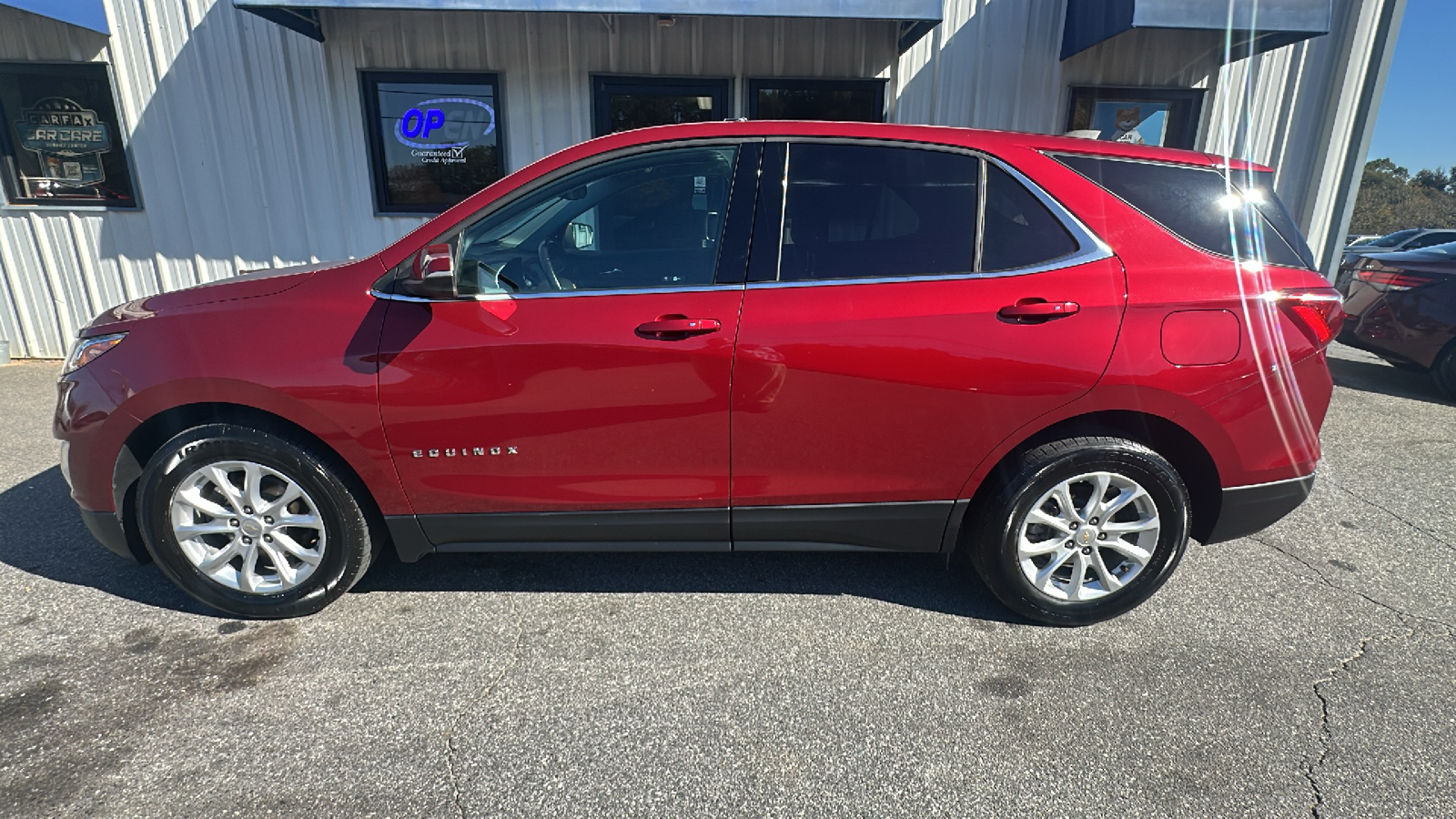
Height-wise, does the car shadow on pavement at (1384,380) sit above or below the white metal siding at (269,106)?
below

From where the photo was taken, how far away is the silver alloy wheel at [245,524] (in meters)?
2.59

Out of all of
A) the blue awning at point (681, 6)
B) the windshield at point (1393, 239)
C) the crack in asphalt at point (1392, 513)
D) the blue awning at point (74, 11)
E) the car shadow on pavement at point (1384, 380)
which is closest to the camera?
the crack in asphalt at point (1392, 513)

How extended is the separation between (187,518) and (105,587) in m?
0.72

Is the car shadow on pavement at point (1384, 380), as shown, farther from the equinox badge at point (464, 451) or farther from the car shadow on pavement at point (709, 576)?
the equinox badge at point (464, 451)

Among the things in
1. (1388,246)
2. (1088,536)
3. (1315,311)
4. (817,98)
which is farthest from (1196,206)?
(1388,246)

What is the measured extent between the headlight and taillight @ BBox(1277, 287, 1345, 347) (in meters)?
4.11

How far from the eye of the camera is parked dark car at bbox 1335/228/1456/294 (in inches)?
262

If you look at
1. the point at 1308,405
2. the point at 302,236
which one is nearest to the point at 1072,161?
the point at 1308,405

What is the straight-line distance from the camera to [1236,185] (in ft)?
8.41

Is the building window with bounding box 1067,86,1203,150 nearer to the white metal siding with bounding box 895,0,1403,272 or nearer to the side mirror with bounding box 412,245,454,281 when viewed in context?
the white metal siding with bounding box 895,0,1403,272

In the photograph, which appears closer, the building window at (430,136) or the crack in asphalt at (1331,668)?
the crack in asphalt at (1331,668)

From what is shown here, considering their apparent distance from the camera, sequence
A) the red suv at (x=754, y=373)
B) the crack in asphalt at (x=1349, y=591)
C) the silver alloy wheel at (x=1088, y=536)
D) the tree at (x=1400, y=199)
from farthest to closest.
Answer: the tree at (x=1400, y=199) → the crack in asphalt at (x=1349, y=591) → the silver alloy wheel at (x=1088, y=536) → the red suv at (x=754, y=373)

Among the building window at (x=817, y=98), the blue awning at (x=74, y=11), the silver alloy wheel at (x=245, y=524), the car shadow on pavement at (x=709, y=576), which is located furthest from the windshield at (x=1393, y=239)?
the blue awning at (x=74, y=11)

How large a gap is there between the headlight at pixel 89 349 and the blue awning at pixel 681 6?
3.54 m
